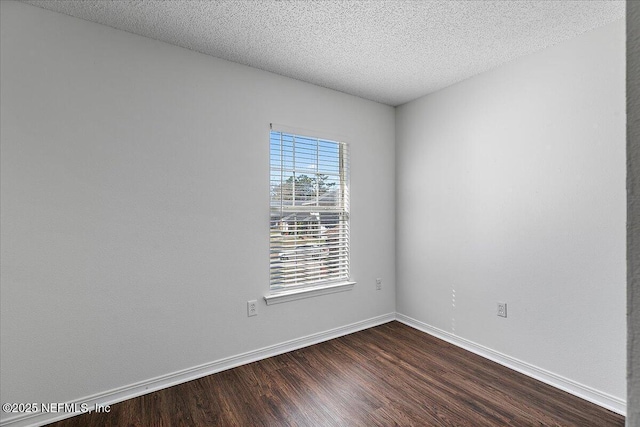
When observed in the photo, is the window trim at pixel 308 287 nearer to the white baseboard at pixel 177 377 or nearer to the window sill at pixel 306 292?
the window sill at pixel 306 292

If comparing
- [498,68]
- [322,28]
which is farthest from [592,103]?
[322,28]

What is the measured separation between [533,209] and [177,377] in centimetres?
289

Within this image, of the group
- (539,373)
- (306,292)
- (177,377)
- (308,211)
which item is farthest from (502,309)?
(177,377)

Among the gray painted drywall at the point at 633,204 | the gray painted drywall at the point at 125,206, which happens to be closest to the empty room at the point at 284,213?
the gray painted drywall at the point at 125,206

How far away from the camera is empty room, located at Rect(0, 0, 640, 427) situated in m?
1.85

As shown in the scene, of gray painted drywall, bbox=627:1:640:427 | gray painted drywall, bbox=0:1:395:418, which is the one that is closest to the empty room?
gray painted drywall, bbox=0:1:395:418

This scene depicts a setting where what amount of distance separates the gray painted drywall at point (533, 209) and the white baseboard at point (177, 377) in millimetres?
1143

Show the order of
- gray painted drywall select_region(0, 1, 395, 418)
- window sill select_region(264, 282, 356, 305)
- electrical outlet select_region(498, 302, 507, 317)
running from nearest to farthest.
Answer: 1. gray painted drywall select_region(0, 1, 395, 418)
2. electrical outlet select_region(498, 302, 507, 317)
3. window sill select_region(264, 282, 356, 305)

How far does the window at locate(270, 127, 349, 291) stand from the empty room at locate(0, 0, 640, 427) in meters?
0.02

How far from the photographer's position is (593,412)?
6.30 feet

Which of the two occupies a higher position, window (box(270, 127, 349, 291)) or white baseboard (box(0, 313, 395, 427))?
window (box(270, 127, 349, 291))

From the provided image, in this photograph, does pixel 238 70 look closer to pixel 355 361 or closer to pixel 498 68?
pixel 498 68

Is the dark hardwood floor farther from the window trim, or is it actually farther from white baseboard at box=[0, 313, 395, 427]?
the window trim

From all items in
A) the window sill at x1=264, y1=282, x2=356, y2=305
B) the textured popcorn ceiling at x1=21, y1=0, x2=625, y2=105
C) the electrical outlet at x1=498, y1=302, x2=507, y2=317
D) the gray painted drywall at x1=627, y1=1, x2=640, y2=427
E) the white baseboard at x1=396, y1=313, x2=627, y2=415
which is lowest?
the white baseboard at x1=396, y1=313, x2=627, y2=415
